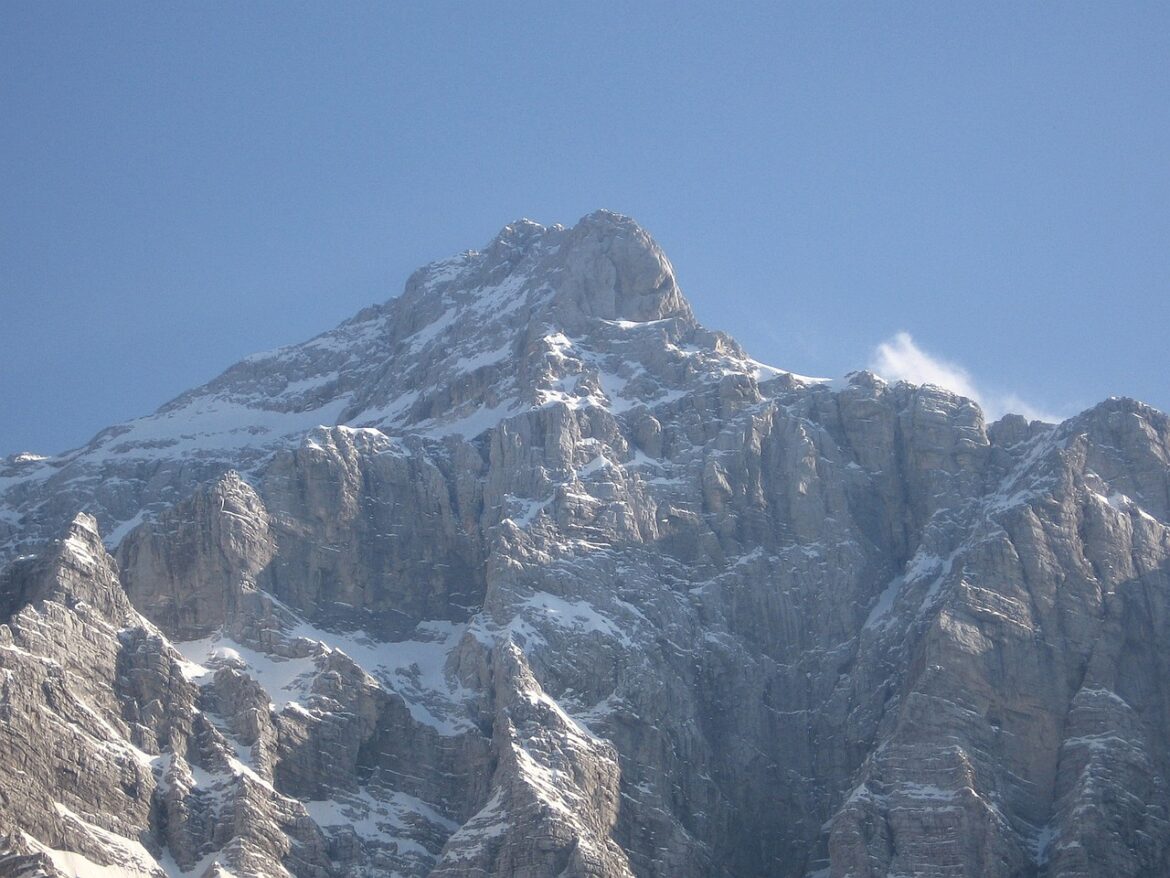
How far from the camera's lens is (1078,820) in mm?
198125

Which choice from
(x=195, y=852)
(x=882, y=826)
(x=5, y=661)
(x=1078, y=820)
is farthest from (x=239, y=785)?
(x=1078, y=820)

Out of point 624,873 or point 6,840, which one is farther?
point 624,873

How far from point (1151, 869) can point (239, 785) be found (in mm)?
66690

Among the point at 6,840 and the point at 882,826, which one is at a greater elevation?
the point at 882,826

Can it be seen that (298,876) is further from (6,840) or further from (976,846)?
(976,846)

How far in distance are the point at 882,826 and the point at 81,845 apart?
57717 millimetres

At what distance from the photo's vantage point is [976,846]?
19750 centimetres

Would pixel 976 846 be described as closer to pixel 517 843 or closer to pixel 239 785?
pixel 517 843

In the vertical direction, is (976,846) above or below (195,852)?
above

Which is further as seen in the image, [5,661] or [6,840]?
[5,661]

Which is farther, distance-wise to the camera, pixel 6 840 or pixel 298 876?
pixel 298 876

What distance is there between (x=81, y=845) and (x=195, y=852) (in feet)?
31.5

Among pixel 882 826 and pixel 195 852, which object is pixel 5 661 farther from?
pixel 882 826

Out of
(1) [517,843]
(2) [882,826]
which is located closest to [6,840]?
(1) [517,843]
